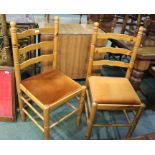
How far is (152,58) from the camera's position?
176 centimetres

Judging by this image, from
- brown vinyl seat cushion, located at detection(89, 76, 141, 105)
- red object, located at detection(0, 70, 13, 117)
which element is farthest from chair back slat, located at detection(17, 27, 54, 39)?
brown vinyl seat cushion, located at detection(89, 76, 141, 105)

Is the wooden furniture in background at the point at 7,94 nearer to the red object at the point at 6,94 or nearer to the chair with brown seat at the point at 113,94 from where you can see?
the red object at the point at 6,94

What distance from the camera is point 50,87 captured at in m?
1.56

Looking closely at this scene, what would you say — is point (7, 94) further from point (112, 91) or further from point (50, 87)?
point (112, 91)

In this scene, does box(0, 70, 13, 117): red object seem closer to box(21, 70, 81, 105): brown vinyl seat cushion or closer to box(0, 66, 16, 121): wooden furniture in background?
box(0, 66, 16, 121): wooden furniture in background

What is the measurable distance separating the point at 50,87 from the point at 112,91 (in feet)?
1.72

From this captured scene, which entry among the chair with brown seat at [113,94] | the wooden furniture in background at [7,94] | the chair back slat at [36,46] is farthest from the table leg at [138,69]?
the wooden furniture in background at [7,94]

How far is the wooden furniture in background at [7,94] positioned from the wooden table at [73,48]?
566mm

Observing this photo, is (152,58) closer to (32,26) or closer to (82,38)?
(82,38)

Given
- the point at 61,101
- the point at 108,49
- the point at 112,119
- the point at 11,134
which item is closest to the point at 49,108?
the point at 61,101

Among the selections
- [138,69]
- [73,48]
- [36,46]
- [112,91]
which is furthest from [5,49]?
[138,69]

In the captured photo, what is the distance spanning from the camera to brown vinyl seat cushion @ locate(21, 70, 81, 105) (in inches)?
58.0

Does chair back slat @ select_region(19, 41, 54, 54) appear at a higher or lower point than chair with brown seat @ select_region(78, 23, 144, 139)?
higher

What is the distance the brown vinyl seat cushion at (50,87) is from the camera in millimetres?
1474
